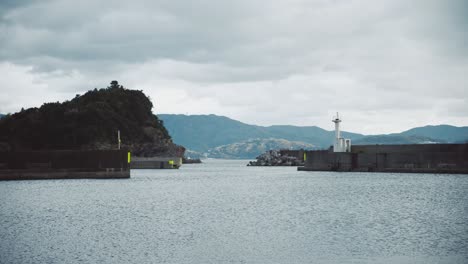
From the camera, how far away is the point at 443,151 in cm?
7869

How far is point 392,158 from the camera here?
87.2 meters

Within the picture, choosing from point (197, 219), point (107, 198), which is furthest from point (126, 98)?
point (197, 219)

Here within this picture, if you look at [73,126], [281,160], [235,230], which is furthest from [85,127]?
[235,230]

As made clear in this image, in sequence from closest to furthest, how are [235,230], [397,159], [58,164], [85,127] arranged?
[235,230]
[58,164]
[397,159]
[85,127]

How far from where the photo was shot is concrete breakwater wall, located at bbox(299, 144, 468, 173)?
3049 inches

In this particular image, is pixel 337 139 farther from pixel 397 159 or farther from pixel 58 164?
pixel 58 164

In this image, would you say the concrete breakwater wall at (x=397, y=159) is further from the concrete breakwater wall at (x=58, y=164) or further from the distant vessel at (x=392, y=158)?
the concrete breakwater wall at (x=58, y=164)

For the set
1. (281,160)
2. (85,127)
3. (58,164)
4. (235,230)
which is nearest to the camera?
(235,230)

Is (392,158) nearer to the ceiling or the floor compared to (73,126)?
nearer to the floor

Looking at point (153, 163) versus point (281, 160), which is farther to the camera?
point (281, 160)

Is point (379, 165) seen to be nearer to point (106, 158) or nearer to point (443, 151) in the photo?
point (443, 151)

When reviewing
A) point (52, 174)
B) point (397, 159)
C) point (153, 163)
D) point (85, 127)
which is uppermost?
point (85, 127)

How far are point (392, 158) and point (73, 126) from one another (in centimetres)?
9407

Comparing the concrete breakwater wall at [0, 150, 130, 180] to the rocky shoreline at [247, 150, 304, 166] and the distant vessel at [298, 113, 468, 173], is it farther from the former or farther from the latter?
the rocky shoreline at [247, 150, 304, 166]
